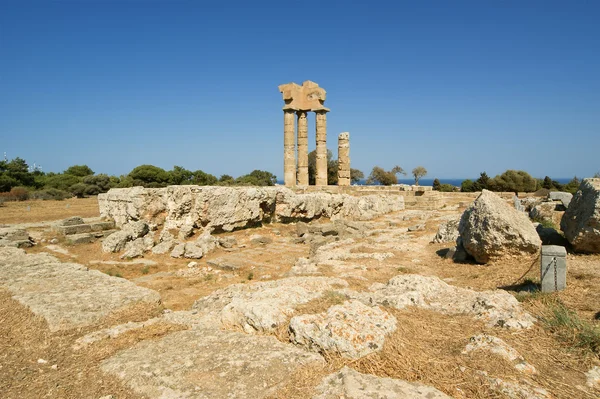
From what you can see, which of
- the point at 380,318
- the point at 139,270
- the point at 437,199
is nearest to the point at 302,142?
the point at 437,199

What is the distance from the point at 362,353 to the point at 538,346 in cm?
153

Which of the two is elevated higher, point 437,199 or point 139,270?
point 437,199

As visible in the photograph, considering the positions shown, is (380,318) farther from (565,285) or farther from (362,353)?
(565,285)

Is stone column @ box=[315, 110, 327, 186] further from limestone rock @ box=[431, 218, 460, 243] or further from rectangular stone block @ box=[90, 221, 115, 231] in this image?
limestone rock @ box=[431, 218, 460, 243]

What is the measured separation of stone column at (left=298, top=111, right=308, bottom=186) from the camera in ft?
74.1

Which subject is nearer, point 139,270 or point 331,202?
point 139,270

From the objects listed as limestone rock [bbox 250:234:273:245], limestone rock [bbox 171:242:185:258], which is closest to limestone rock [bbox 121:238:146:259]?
limestone rock [bbox 171:242:185:258]

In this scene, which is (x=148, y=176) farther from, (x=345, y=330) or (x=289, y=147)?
(x=345, y=330)

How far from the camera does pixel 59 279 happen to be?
5418 millimetres

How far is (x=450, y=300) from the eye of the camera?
429 cm

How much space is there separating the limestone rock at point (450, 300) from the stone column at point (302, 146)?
60.4 feet

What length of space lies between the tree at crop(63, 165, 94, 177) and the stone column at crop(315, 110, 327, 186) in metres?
31.6

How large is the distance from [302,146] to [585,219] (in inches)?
711

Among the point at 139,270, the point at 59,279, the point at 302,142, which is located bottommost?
the point at 139,270
